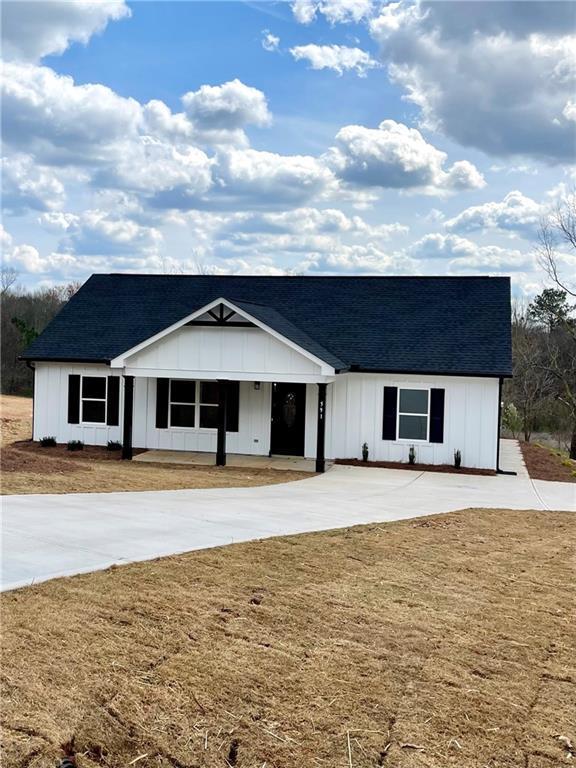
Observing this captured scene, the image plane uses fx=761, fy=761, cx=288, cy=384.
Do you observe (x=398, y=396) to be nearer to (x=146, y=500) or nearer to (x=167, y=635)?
(x=146, y=500)

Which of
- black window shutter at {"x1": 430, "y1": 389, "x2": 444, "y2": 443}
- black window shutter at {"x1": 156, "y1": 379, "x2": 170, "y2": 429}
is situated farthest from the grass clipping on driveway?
black window shutter at {"x1": 156, "y1": 379, "x2": 170, "y2": 429}

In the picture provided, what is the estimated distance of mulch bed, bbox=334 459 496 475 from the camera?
62.7 ft

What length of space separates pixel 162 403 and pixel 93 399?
2.11m

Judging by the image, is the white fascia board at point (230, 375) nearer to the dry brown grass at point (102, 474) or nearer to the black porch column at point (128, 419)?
the black porch column at point (128, 419)

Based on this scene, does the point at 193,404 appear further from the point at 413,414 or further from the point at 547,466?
the point at 547,466

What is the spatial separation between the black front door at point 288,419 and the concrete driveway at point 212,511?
240 cm

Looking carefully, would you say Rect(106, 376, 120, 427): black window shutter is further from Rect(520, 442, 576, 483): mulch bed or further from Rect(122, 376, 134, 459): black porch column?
Rect(520, 442, 576, 483): mulch bed

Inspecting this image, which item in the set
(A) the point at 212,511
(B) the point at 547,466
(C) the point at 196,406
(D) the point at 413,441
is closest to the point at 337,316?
(D) the point at 413,441

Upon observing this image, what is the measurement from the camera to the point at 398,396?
20094 millimetres

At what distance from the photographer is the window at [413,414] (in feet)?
65.4

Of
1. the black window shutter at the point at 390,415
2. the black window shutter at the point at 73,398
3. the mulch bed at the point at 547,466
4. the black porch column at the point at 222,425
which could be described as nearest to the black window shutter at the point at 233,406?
the black porch column at the point at 222,425

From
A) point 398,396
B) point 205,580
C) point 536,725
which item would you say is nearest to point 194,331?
point 398,396

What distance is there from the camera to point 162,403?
70.1ft

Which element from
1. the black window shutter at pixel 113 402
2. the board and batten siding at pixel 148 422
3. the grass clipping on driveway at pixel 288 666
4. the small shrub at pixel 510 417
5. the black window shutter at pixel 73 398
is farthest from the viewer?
the small shrub at pixel 510 417
